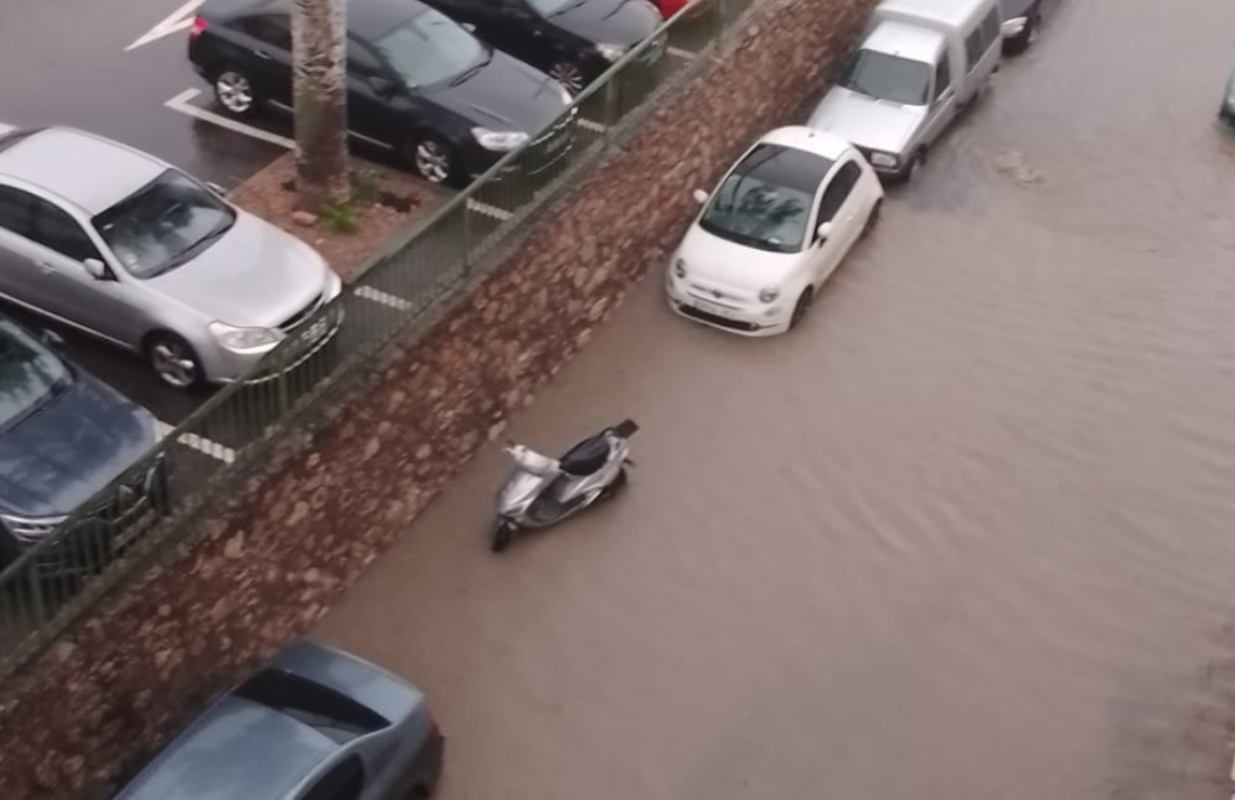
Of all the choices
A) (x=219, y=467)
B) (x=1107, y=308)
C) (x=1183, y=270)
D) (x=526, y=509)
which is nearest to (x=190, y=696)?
(x=219, y=467)

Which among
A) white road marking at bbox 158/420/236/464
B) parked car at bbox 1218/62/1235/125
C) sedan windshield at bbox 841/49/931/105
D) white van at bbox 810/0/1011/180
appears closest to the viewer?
white road marking at bbox 158/420/236/464

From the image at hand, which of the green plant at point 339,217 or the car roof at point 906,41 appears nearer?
the green plant at point 339,217

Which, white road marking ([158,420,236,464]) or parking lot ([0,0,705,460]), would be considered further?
parking lot ([0,0,705,460])

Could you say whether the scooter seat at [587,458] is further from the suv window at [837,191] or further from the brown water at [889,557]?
the suv window at [837,191]

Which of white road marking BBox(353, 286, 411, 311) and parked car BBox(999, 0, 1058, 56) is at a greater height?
white road marking BBox(353, 286, 411, 311)

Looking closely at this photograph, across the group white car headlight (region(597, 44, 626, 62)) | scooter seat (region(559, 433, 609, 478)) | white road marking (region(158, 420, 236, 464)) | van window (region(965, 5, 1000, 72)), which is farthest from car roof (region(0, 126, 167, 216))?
van window (region(965, 5, 1000, 72))

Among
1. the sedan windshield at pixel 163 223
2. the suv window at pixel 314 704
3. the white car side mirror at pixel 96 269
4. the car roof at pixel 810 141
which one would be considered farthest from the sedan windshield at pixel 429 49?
the suv window at pixel 314 704

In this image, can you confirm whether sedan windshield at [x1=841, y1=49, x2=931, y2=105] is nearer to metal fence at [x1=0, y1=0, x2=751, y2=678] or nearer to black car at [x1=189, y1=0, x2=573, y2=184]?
metal fence at [x1=0, y1=0, x2=751, y2=678]
